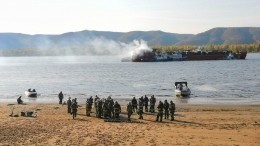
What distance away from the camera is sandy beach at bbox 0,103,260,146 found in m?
22.1

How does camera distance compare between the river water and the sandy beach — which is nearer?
the sandy beach

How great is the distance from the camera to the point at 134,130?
82.6ft

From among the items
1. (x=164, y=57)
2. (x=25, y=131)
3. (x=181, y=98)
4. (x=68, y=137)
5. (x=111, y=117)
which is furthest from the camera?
(x=164, y=57)

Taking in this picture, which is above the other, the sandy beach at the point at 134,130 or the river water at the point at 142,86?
the sandy beach at the point at 134,130

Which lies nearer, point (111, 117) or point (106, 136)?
point (106, 136)

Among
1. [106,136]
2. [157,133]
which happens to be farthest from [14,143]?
[157,133]

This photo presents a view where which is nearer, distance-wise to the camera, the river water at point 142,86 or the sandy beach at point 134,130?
the sandy beach at point 134,130

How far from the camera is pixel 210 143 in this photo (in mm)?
21609

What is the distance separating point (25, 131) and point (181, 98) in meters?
27.7

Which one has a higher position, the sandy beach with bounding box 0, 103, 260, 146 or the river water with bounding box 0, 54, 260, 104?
the sandy beach with bounding box 0, 103, 260, 146

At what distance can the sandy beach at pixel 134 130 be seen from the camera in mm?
22141

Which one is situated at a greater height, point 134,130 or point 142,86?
point 134,130

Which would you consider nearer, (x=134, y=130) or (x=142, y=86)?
(x=134, y=130)

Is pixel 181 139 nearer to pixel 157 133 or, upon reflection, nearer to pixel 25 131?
pixel 157 133
